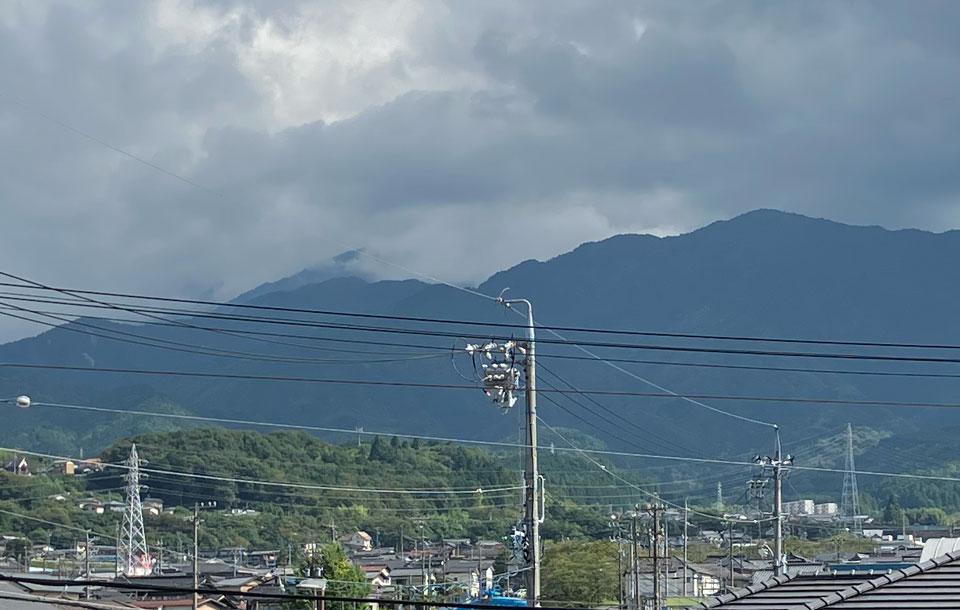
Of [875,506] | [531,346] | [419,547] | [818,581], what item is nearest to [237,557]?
[419,547]

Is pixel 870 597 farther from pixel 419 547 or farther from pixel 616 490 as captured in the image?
pixel 616 490

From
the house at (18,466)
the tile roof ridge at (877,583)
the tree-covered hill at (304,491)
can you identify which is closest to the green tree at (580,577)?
the tree-covered hill at (304,491)

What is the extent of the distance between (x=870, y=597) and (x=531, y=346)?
13.1 m

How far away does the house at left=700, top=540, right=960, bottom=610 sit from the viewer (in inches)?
570

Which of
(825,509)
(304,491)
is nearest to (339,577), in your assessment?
(304,491)

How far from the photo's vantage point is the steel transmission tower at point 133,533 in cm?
6869

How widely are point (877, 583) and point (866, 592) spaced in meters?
0.26

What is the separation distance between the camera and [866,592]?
15.0 metres

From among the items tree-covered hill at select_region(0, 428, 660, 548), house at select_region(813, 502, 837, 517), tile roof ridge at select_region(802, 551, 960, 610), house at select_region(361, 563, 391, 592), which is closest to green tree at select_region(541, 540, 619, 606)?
house at select_region(361, 563, 391, 592)

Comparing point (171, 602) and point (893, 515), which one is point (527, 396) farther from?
point (893, 515)

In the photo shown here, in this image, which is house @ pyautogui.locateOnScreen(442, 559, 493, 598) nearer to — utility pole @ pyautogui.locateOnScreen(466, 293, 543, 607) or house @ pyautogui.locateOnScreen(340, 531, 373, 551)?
house @ pyautogui.locateOnScreen(340, 531, 373, 551)

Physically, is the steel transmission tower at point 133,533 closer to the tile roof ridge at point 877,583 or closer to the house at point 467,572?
the house at point 467,572

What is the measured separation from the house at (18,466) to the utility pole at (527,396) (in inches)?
3460

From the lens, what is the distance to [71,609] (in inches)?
1203
